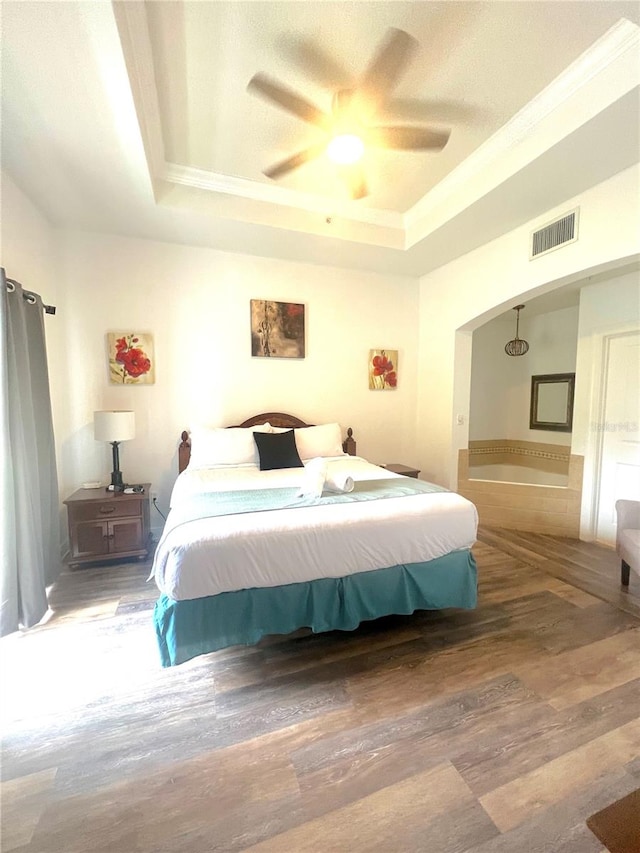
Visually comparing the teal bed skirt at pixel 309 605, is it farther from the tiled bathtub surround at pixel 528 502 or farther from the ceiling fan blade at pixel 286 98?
the ceiling fan blade at pixel 286 98

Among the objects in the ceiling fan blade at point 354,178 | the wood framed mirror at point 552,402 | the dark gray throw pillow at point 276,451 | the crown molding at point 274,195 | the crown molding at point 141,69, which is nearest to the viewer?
the crown molding at point 141,69

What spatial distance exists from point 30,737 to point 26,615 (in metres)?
0.88

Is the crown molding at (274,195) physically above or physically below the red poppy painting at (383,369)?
above

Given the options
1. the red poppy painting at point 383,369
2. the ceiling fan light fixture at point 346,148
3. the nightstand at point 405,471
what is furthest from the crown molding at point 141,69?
the nightstand at point 405,471

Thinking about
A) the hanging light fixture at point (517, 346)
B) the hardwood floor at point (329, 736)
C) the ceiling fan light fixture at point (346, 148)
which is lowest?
the hardwood floor at point (329, 736)

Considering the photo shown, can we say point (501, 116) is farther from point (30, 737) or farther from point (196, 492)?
point (30, 737)

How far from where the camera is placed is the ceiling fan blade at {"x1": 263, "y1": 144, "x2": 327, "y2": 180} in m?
2.14

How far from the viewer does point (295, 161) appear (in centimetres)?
221

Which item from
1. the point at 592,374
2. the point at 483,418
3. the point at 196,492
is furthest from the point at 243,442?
the point at 483,418

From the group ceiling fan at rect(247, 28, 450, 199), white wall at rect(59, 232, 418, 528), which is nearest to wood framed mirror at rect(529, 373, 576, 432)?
white wall at rect(59, 232, 418, 528)

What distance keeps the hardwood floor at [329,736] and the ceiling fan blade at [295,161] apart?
9.42ft

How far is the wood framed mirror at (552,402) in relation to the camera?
185 inches

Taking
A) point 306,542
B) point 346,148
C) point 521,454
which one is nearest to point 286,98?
point 346,148

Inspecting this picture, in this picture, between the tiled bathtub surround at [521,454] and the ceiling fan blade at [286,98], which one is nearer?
the ceiling fan blade at [286,98]
